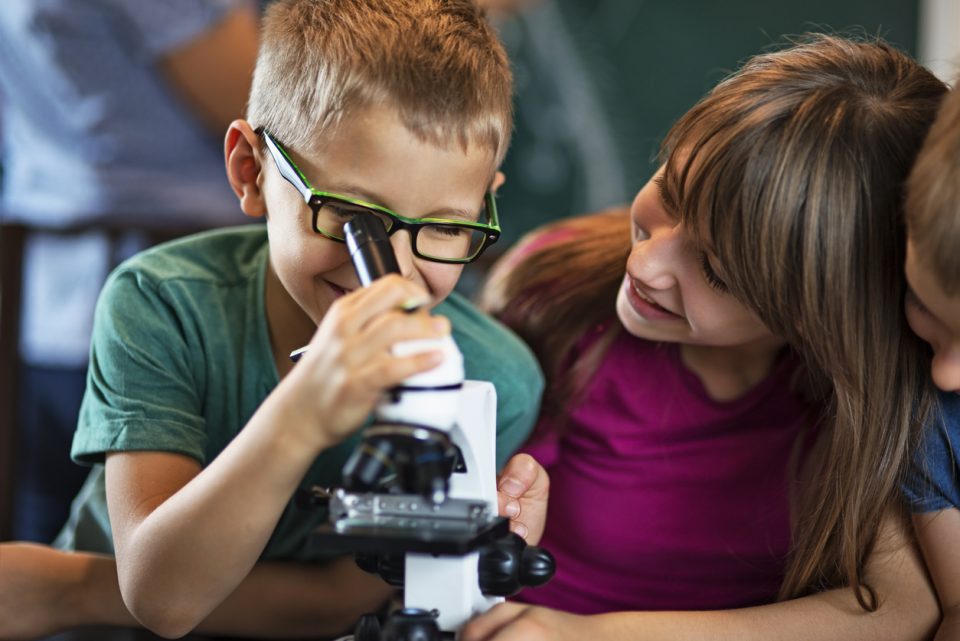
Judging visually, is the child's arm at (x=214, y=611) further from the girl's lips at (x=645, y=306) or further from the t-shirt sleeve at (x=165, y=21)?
the t-shirt sleeve at (x=165, y=21)

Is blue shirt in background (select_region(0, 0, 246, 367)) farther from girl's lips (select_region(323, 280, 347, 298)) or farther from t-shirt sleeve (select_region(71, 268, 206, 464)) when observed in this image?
girl's lips (select_region(323, 280, 347, 298))

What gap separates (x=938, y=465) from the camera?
1.02m

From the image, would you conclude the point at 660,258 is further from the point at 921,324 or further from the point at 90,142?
the point at 90,142

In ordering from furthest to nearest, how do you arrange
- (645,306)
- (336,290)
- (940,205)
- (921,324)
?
(645,306) → (336,290) → (921,324) → (940,205)

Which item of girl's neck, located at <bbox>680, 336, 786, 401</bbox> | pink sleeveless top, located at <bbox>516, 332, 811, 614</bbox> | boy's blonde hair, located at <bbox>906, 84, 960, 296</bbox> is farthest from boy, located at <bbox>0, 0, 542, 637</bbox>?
boy's blonde hair, located at <bbox>906, 84, 960, 296</bbox>

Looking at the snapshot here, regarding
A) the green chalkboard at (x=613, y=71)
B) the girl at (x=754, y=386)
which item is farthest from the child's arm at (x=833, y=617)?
the green chalkboard at (x=613, y=71)

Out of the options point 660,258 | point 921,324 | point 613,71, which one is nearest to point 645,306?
point 660,258

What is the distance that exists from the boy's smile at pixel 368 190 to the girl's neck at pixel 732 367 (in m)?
0.40

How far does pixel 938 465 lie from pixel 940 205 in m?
0.31

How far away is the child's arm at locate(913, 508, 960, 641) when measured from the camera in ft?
3.30

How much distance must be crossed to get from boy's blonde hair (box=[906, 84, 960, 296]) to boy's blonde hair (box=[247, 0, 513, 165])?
16.2 inches

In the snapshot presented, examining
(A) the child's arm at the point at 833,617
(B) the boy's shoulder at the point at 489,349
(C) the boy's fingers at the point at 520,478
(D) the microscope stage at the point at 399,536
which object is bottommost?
(A) the child's arm at the point at 833,617

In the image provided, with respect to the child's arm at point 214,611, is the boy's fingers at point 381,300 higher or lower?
higher

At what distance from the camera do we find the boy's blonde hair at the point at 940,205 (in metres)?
0.83
